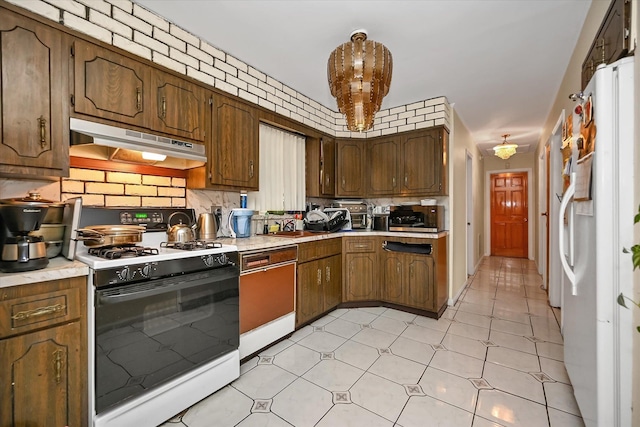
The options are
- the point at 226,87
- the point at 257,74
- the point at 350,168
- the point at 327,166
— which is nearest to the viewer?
the point at 226,87

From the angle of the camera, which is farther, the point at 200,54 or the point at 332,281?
the point at 332,281

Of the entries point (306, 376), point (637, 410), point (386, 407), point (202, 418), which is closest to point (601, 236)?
point (637, 410)

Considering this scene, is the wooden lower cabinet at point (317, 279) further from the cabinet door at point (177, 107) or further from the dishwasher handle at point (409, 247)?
the cabinet door at point (177, 107)

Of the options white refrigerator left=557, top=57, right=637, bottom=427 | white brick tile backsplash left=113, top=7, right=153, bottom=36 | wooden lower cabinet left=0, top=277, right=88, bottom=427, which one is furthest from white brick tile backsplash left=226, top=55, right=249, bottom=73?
white refrigerator left=557, top=57, right=637, bottom=427

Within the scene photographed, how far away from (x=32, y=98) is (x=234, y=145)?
123 centimetres

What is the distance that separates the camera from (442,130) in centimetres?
321

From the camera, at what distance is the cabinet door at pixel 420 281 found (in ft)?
9.71

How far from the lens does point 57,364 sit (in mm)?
1191

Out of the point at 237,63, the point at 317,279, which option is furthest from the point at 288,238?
the point at 237,63

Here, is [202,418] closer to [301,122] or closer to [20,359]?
[20,359]

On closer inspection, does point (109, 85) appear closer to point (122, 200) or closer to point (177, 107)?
point (177, 107)

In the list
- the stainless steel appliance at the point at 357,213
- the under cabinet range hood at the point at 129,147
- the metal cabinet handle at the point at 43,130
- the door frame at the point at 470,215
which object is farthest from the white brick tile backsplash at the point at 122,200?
the door frame at the point at 470,215

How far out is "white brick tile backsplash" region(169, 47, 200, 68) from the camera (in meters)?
1.97

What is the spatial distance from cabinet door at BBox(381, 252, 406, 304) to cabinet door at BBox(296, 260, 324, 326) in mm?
857
